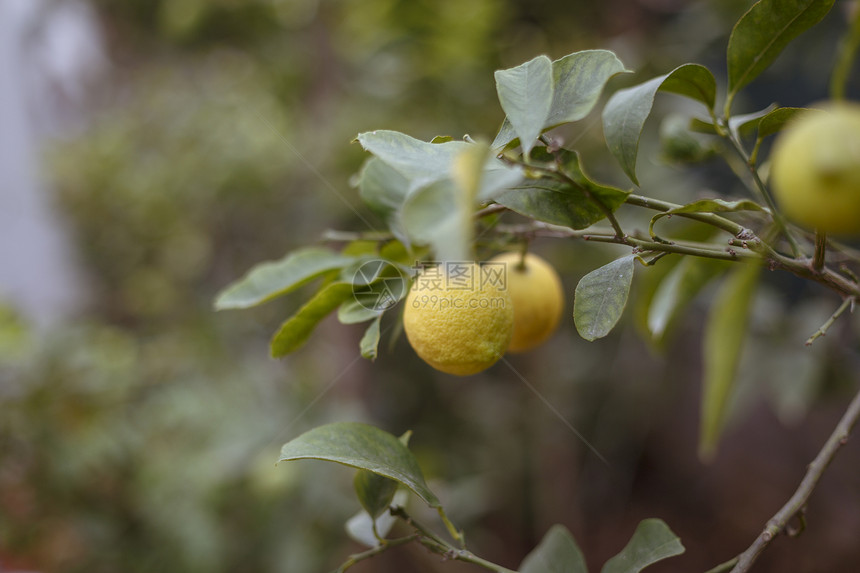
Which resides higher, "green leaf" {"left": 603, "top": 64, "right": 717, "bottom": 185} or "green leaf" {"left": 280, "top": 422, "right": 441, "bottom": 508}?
"green leaf" {"left": 603, "top": 64, "right": 717, "bottom": 185}

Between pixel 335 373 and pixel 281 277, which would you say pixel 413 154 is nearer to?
pixel 281 277

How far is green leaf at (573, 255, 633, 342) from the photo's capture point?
276 millimetres

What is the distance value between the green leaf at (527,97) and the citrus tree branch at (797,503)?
207 mm

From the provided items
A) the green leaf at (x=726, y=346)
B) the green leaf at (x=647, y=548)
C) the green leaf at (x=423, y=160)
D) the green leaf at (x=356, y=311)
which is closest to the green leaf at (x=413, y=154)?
the green leaf at (x=423, y=160)

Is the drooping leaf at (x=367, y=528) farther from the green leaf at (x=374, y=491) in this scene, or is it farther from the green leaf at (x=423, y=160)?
the green leaf at (x=423, y=160)

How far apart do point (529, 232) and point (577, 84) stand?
0.37 ft

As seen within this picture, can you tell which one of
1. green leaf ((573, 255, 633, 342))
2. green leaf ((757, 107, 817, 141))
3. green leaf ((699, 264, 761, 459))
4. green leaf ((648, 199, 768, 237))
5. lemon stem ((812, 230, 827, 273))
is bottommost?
green leaf ((699, 264, 761, 459))

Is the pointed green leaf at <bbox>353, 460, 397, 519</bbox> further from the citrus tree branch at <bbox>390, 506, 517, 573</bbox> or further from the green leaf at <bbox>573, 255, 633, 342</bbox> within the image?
the green leaf at <bbox>573, 255, 633, 342</bbox>

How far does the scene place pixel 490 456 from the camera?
146 cm

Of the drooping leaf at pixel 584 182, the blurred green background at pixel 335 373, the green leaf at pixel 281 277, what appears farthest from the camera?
the blurred green background at pixel 335 373

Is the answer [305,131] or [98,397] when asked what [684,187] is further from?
[98,397]

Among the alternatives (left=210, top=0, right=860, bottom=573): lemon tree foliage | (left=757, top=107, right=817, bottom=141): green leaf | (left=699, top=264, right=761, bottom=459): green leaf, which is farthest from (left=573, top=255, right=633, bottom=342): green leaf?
(left=699, top=264, right=761, bottom=459): green leaf

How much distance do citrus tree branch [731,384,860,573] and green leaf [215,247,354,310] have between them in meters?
0.26

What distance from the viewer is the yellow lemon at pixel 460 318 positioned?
11.9 inches
